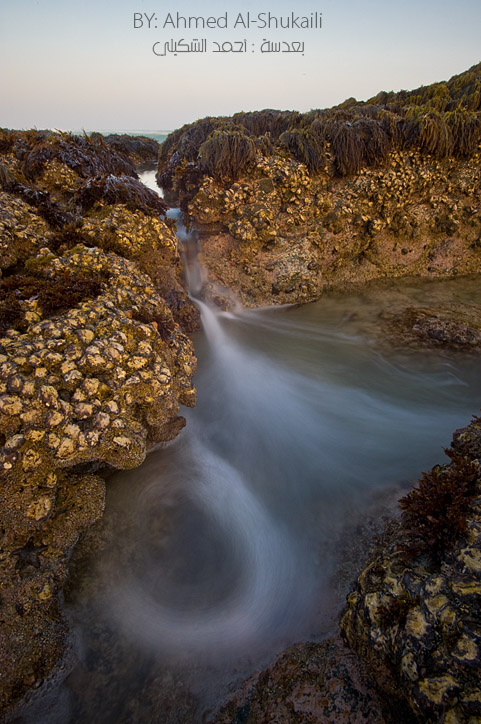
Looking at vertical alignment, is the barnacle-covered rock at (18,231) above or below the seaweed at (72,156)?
below

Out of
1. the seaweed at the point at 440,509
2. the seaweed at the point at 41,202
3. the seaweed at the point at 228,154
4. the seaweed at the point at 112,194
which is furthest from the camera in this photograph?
the seaweed at the point at 228,154

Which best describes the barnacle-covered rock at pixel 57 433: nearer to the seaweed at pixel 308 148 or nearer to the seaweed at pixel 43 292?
the seaweed at pixel 43 292

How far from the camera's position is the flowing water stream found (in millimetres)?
2592

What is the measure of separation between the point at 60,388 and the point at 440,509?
3.41 m

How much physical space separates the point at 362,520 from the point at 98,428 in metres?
2.97

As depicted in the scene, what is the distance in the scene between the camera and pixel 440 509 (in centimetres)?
242

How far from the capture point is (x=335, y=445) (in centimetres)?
461

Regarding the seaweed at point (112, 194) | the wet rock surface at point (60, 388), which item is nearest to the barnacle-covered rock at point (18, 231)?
the wet rock surface at point (60, 388)

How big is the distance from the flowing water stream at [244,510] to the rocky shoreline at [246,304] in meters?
0.32

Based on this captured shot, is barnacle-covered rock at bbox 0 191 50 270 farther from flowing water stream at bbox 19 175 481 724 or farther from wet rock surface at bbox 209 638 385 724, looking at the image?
wet rock surface at bbox 209 638 385 724

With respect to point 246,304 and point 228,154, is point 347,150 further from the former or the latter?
point 246,304

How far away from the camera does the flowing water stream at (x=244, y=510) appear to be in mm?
2592

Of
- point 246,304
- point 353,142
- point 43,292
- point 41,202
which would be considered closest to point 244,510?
point 43,292

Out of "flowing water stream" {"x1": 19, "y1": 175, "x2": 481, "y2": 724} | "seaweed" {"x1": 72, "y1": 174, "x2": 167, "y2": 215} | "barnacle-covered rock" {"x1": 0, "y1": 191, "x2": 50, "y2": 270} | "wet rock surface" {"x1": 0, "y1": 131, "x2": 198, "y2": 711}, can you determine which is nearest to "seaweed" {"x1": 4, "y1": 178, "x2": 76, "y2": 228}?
"wet rock surface" {"x1": 0, "y1": 131, "x2": 198, "y2": 711}
